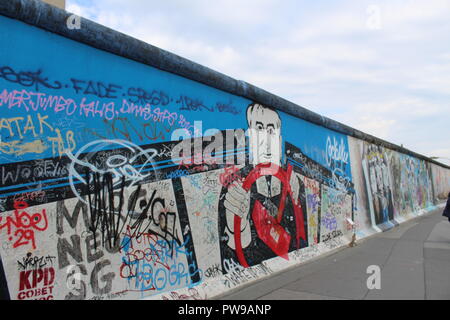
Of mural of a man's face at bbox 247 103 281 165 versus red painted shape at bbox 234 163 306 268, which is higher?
mural of a man's face at bbox 247 103 281 165

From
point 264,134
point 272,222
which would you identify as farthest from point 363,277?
point 264,134

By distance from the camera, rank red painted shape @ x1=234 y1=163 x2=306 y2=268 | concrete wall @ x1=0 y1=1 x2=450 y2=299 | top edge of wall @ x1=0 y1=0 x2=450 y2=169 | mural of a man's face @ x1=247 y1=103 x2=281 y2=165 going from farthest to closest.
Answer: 1. mural of a man's face @ x1=247 y1=103 x2=281 y2=165
2. red painted shape @ x1=234 y1=163 x2=306 y2=268
3. top edge of wall @ x1=0 y1=0 x2=450 y2=169
4. concrete wall @ x1=0 y1=1 x2=450 y2=299

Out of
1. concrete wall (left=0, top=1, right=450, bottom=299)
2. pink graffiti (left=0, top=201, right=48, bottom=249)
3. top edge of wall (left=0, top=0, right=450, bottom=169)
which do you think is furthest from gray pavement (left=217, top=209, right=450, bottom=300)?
top edge of wall (left=0, top=0, right=450, bottom=169)

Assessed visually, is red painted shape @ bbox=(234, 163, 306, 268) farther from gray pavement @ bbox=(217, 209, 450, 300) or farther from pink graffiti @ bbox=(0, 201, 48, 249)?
pink graffiti @ bbox=(0, 201, 48, 249)

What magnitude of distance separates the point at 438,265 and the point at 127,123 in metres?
6.43

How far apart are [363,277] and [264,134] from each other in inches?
121

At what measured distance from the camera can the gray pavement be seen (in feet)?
18.1

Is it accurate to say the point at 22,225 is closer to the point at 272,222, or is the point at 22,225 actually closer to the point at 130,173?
the point at 130,173

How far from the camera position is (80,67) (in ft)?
14.1

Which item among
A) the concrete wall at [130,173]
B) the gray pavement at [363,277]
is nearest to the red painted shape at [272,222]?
the concrete wall at [130,173]

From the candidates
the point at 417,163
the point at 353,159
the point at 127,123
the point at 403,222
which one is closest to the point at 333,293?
the point at 127,123

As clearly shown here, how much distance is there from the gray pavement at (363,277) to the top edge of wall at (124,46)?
10.7ft

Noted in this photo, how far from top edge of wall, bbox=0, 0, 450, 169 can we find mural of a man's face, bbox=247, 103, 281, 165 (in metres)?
0.21
